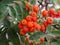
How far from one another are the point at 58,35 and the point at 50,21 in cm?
6

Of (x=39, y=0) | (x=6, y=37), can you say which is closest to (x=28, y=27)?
(x=6, y=37)

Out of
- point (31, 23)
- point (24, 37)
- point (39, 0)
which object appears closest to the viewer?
point (31, 23)

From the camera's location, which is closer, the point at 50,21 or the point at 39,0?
the point at 50,21

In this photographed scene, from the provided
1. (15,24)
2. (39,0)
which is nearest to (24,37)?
(15,24)

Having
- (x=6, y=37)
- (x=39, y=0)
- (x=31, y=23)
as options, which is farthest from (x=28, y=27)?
(x=39, y=0)

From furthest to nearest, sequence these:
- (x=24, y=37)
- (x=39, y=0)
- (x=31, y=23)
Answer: (x=39, y=0) → (x=24, y=37) → (x=31, y=23)

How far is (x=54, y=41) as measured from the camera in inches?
25.3

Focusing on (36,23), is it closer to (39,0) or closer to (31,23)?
(31,23)

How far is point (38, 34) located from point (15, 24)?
110 millimetres

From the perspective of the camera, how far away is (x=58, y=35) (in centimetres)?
64

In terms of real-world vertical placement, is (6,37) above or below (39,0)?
below

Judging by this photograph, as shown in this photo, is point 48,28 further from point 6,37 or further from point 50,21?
point 6,37

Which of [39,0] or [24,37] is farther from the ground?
[39,0]

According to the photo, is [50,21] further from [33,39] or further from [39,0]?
[39,0]
